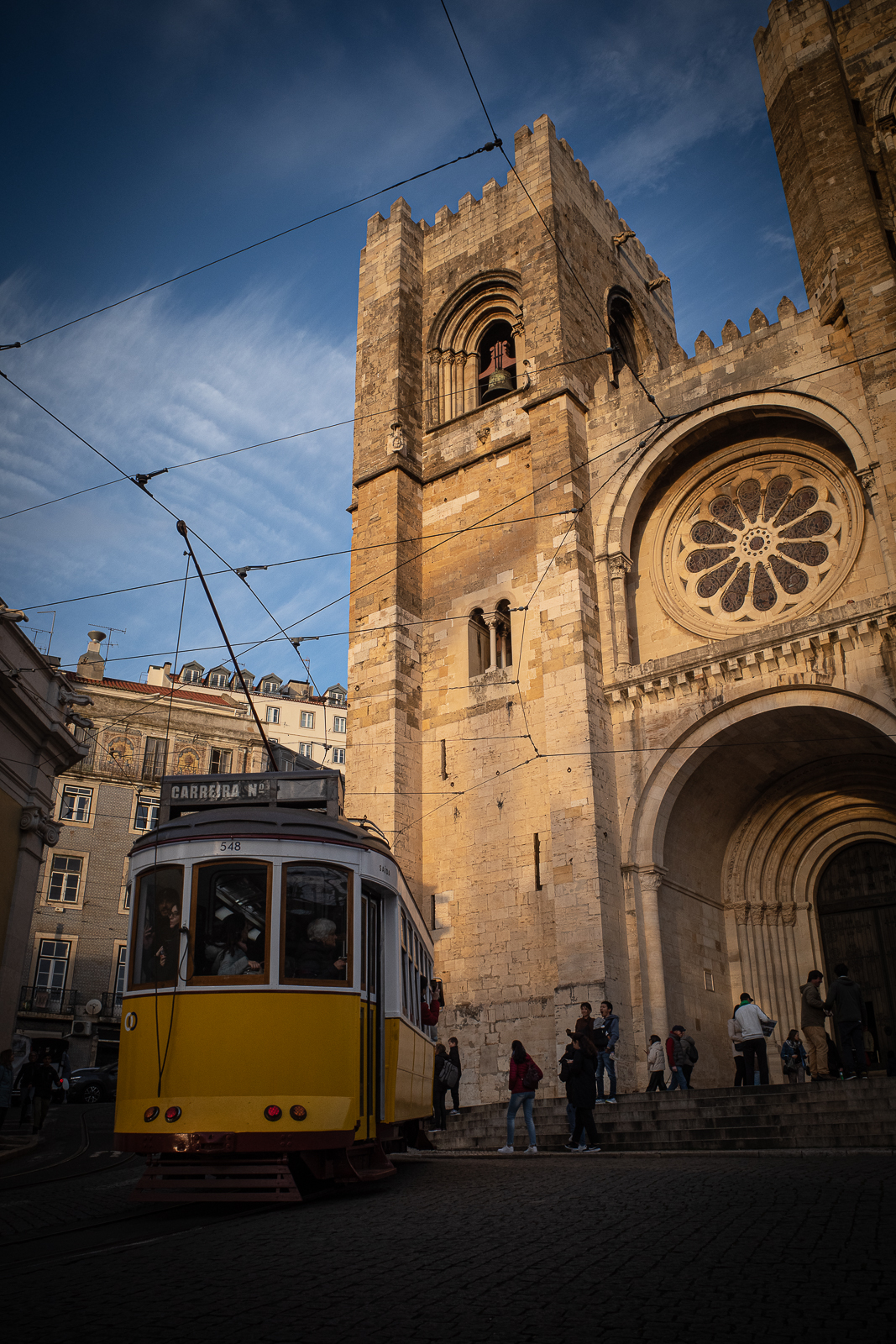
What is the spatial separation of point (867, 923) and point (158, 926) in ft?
42.1

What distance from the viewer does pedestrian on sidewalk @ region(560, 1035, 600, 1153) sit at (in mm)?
9117

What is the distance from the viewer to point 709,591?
53.2ft

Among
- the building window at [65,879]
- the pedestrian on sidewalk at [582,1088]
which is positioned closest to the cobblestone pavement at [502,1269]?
the pedestrian on sidewalk at [582,1088]

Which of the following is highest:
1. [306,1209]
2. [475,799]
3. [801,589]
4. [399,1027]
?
[801,589]

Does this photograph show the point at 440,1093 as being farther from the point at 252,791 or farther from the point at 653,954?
the point at 252,791

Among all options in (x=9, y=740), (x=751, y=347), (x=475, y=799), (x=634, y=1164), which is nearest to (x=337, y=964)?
(x=634, y=1164)

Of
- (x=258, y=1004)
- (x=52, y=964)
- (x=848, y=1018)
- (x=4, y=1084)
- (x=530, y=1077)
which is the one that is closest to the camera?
(x=258, y=1004)

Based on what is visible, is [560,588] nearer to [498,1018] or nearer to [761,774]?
[761,774]

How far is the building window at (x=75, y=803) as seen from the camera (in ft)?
107

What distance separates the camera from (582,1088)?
9.34 m

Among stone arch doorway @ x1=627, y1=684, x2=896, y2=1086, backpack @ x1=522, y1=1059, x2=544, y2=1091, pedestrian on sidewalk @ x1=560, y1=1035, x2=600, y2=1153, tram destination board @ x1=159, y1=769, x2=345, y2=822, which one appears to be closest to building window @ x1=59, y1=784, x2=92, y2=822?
stone arch doorway @ x1=627, y1=684, x2=896, y2=1086

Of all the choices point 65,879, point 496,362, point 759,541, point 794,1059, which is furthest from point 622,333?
point 65,879

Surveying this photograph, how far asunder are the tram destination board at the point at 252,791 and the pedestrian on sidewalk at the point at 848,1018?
6.03 meters

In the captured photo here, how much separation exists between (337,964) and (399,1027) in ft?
3.67
